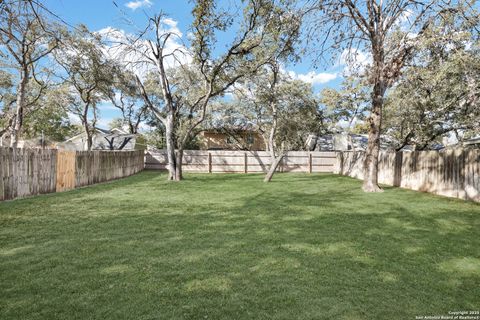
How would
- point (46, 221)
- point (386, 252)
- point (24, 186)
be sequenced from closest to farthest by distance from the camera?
point (386, 252) → point (46, 221) → point (24, 186)

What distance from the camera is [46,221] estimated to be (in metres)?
5.27

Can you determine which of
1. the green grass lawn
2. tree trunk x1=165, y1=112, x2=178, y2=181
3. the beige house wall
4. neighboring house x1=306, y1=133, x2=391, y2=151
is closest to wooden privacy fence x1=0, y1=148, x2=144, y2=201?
the green grass lawn

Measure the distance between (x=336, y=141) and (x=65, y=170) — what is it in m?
22.1

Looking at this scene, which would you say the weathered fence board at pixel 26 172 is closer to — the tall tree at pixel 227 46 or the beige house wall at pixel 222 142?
the tall tree at pixel 227 46

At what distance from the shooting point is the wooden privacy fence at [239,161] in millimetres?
19281

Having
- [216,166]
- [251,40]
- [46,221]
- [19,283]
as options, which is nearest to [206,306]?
[19,283]

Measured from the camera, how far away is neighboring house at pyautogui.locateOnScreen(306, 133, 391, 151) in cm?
2542

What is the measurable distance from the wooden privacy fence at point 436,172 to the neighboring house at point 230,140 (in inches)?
643

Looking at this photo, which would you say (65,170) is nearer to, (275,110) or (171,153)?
(171,153)

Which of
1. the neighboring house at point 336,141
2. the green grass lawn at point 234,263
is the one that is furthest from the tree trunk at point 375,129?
the neighboring house at point 336,141

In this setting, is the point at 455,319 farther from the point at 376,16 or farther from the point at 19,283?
the point at 376,16

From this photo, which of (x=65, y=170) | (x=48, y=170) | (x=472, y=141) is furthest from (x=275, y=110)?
(x=48, y=170)

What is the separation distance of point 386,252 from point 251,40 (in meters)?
10.3

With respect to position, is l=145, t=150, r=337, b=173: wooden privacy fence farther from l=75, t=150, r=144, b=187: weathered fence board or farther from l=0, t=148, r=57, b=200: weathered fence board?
l=0, t=148, r=57, b=200: weathered fence board
